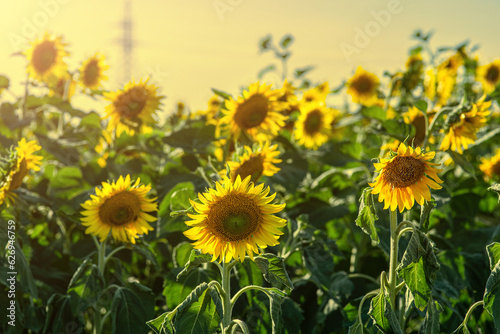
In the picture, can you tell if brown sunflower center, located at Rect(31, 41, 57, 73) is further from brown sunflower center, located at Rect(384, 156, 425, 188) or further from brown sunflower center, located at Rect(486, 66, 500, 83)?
brown sunflower center, located at Rect(486, 66, 500, 83)

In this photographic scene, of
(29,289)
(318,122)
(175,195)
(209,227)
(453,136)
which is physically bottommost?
(29,289)

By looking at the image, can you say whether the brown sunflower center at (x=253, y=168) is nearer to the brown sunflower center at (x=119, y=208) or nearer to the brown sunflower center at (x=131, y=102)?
the brown sunflower center at (x=119, y=208)

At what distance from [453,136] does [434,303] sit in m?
0.79

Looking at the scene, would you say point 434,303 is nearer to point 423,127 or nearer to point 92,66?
point 423,127

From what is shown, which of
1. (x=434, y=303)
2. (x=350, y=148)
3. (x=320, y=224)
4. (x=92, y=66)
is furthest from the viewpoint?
(x=92, y=66)

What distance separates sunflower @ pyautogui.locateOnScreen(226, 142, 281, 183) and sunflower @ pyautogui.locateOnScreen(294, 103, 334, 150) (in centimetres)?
111

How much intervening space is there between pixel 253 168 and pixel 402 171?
656 millimetres

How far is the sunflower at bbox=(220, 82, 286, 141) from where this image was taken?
2.66m

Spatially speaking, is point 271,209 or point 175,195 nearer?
point 271,209

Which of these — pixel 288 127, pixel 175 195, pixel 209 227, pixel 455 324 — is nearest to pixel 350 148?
pixel 288 127

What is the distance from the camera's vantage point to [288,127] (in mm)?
3633

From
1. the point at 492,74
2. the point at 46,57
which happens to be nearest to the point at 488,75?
the point at 492,74

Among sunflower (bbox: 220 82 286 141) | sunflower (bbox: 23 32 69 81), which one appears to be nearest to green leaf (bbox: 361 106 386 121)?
sunflower (bbox: 220 82 286 141)

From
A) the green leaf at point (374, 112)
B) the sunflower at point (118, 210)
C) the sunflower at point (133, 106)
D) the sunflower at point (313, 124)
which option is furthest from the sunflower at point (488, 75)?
the sunflower at point (118, 210)
